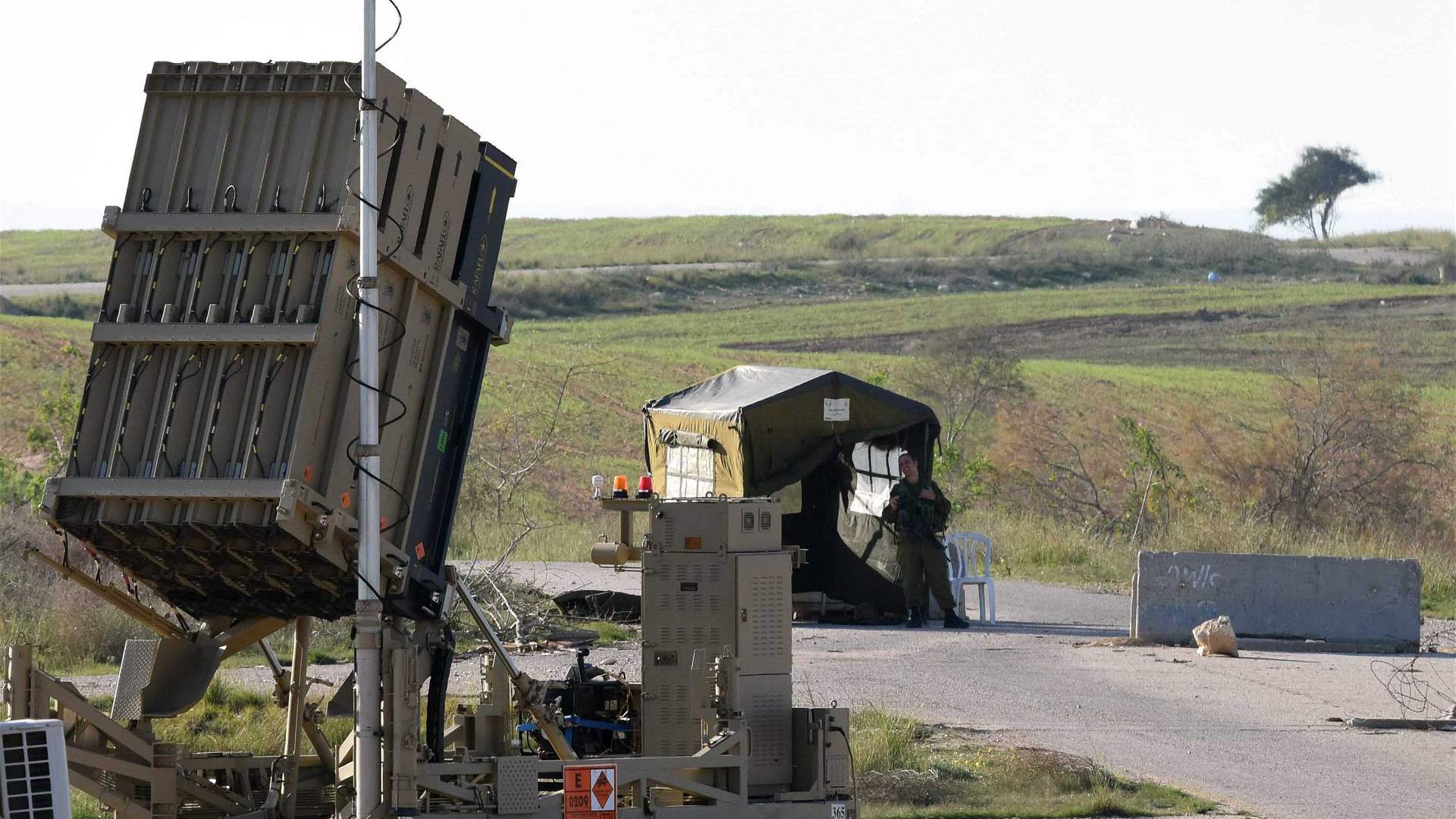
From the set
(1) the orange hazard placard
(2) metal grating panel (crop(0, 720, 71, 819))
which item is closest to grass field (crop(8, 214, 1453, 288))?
(1) the orange hazard placard

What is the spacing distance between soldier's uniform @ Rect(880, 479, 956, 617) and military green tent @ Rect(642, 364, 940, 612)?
0.23m

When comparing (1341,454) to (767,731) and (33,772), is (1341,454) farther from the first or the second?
(33,772)

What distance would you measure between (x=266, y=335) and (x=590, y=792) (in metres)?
2.49

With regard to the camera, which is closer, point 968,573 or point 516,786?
point 516,786

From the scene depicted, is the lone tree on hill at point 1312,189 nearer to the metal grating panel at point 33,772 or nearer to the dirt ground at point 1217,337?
the dirt ground at point 1217,337

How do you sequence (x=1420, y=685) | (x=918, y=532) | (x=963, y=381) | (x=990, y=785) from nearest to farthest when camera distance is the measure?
(x=990, y=785), (x=1420, y=685), (x=918, y=532), (x=963, y=381)

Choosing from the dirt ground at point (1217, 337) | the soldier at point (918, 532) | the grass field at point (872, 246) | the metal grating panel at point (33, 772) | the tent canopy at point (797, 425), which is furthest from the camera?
the grass field at point (872, 246)

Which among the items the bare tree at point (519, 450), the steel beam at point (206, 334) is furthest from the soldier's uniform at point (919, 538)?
the steel beam at point (206, 334)

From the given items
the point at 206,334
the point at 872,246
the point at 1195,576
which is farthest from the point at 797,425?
the point at 872,246

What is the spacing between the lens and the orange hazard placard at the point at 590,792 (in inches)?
329

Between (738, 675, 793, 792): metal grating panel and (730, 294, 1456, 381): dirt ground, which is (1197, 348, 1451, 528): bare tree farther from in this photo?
(738, 675, 793, 792): metal grating panel

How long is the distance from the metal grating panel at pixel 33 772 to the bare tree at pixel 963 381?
34800 mm

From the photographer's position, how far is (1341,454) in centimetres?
3366

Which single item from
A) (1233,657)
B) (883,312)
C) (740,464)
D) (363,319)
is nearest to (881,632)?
(740,464)
